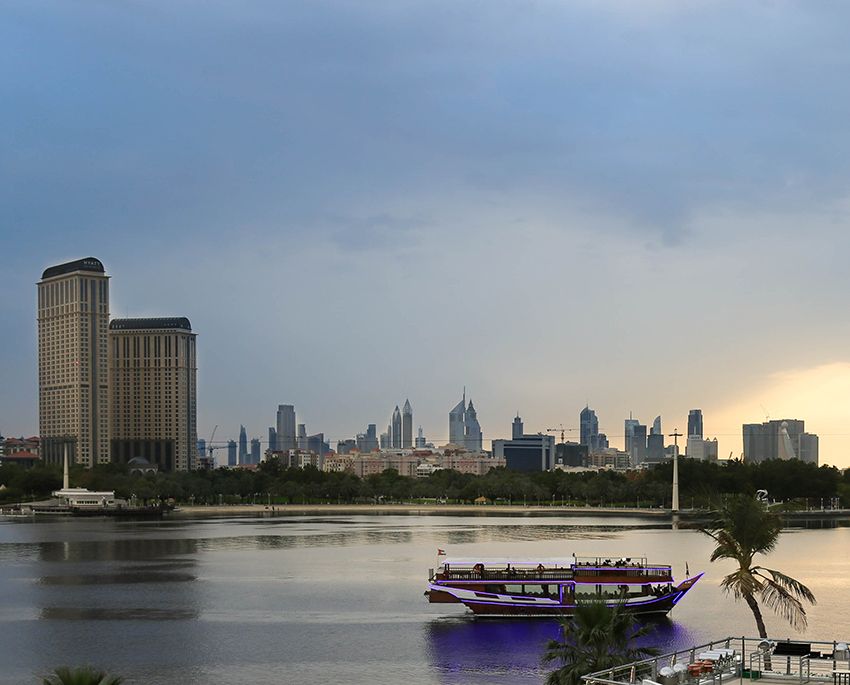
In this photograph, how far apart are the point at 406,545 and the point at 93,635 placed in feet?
203

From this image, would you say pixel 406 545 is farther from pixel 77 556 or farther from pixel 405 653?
pixel 405 653

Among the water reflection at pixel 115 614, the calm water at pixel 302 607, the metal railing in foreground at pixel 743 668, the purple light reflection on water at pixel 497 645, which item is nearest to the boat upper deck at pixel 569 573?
the calm water at pixel 302 607

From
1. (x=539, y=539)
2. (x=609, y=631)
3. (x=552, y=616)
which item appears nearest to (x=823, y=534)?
(x=539, y=539)

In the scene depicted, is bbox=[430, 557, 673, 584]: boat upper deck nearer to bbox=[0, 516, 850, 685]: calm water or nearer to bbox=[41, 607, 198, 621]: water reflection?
bbox=[0, 516, 850, 685]: calm water

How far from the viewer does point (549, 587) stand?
70625mm

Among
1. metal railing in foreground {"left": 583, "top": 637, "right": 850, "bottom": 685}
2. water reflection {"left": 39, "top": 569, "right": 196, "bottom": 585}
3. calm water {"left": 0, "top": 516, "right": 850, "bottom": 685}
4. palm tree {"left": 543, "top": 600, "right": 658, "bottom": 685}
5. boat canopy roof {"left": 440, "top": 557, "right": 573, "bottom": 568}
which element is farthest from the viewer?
water reflection {"left": 39, "top": 569, "right": 196, "bottom": 585}

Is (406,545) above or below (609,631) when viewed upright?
below

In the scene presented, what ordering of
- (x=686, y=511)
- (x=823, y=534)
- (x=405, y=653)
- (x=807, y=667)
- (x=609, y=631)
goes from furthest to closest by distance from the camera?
(x=686, y=511) → (x=823, y=534) → (x=405, y=653) → (x=609, y=631) → (x=807, y=667)

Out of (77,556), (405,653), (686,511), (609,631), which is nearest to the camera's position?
(609,631)

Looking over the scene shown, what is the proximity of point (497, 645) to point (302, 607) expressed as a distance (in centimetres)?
1798

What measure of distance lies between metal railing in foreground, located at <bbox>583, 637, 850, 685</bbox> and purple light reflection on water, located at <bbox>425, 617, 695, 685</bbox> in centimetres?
2222

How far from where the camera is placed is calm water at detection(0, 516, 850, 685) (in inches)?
2162

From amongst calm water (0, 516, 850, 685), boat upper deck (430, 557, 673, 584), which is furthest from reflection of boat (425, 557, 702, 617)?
calm water (0, 516, 850, 685)

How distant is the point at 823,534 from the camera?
139 metres
